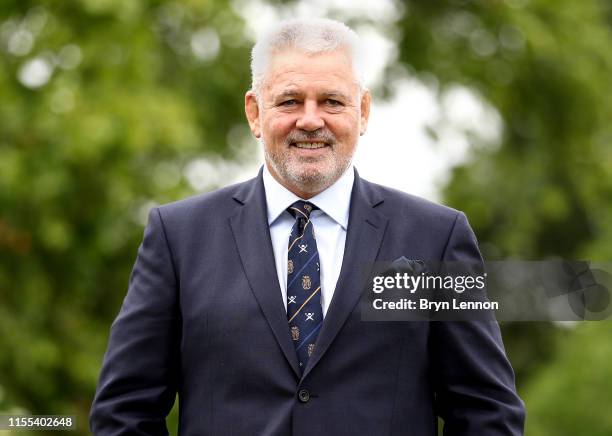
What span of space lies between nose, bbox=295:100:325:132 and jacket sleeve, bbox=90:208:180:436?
543 mm

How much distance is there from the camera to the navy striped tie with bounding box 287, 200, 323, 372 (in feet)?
11.4

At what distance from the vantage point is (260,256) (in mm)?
3576

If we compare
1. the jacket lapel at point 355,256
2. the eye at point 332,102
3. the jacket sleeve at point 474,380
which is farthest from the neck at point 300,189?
the jacket sleeve at point 474,380

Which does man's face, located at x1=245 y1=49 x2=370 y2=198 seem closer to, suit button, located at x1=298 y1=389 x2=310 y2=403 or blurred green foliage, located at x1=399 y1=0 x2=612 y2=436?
suit button, located at x1=298 y1=389 x2=310 y2=403

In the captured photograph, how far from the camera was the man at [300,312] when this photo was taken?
3439 millimetres

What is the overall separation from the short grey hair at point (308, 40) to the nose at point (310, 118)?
0.53 ft

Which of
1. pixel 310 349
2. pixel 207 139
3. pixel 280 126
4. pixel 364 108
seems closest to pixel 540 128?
pixel 207 139

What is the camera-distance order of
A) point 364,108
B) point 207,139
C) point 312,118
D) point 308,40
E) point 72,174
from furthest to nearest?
point 207,139 < point 72,174 < point 364,108 < point 308,40 < point 312,118

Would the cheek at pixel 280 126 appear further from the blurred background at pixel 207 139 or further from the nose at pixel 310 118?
the blurred background at pixel 207 139

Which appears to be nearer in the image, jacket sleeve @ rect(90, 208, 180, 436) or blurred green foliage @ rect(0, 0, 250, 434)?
jacket sleeve @ rect(90, 208, 180, 436)

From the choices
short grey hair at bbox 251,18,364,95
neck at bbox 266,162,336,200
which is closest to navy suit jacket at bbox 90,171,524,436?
neck at bbox 266,162,336,200

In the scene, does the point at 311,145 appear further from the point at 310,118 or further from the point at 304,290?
the point at 304,290

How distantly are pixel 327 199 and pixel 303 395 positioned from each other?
1.89 ft

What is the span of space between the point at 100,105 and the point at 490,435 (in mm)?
5246
